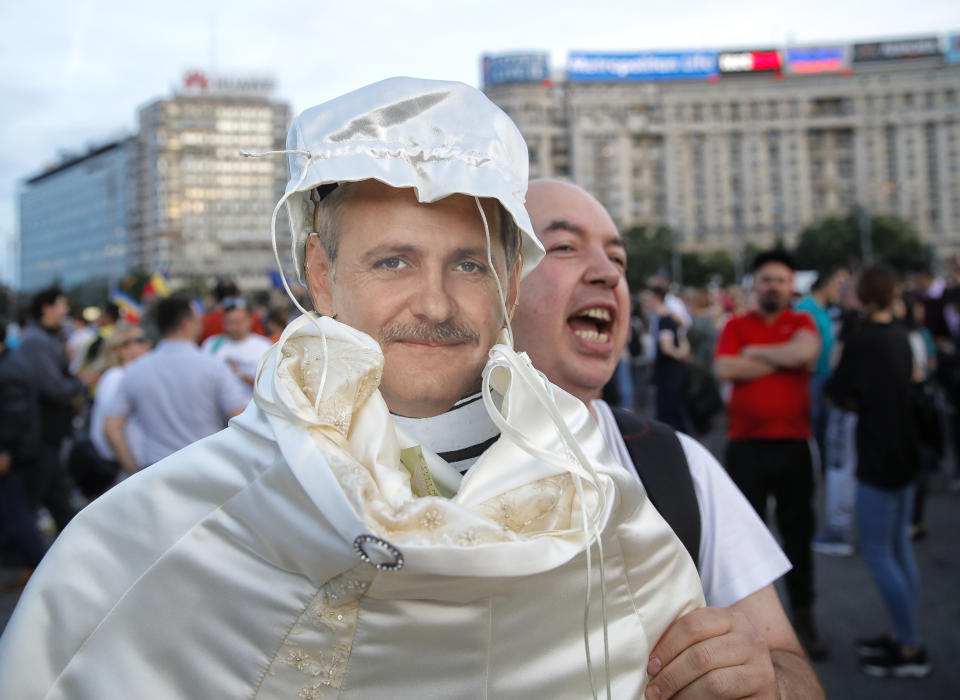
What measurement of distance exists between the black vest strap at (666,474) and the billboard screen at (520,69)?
8715 centimetres

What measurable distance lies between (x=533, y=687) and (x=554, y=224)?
1307 millimetres

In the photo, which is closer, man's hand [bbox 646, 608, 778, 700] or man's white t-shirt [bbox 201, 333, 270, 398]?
man's hand [bbox 646, 608, 778, 700]

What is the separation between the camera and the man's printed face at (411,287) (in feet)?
4.50

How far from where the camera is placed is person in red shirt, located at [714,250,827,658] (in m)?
4.61

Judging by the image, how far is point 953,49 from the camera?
8569cm

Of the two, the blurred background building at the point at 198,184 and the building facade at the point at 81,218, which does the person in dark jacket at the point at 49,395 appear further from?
the building facade at the point at 81,218

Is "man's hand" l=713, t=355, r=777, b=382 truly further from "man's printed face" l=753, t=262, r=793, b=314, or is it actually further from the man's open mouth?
the man's open mouth

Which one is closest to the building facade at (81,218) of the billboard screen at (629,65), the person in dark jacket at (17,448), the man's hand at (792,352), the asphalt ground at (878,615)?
the billboard screen at (629,65)

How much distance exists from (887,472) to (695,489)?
308 cm

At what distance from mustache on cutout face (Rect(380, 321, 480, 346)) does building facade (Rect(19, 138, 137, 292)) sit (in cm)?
12343

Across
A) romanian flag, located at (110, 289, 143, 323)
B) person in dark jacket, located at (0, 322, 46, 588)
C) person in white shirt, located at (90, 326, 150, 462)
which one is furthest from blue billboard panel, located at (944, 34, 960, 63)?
person in dark jacket, located at (0, 322, 46, 588)

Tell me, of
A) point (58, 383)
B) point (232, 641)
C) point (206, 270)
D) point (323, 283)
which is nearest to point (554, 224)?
point (323, 283)

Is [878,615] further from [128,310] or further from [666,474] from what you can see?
[128,310]

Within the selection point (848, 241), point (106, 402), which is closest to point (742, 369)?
point (106, 402)
